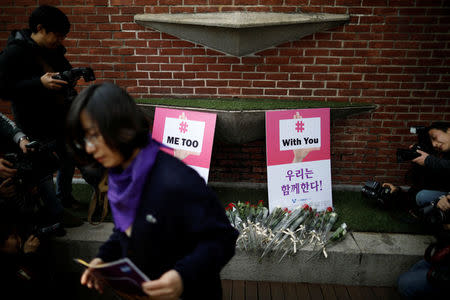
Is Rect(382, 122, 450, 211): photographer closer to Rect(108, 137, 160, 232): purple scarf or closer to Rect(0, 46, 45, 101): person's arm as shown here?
Rect(108, 137, 160, 232): purple scarf

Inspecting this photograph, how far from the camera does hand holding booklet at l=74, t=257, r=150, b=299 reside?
907 mm

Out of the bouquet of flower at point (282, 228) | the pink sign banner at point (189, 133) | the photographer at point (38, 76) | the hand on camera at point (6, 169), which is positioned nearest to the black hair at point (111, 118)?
the hand on camera at point (6, 169)

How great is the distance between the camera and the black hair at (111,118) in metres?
0.95

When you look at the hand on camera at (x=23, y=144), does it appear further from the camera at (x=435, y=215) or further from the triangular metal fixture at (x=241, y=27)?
the camera at (x=435, y=215)

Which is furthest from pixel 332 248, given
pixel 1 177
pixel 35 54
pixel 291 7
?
pixel 35 54

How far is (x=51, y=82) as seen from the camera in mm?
2322

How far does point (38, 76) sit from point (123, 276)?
83.7 inches

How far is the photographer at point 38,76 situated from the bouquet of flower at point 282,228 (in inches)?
64.4

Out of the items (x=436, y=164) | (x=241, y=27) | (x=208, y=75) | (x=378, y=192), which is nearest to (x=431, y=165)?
(x=436, y=164)

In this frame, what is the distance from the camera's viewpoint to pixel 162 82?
10.9 feet

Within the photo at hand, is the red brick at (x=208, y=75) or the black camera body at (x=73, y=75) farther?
the red brick at (x=208, y=75)

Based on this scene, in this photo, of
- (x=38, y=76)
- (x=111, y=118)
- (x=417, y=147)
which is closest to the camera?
(x=111, y=118)

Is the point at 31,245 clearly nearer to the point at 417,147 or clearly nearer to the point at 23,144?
the point at 23,144

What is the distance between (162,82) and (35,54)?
1.25m
